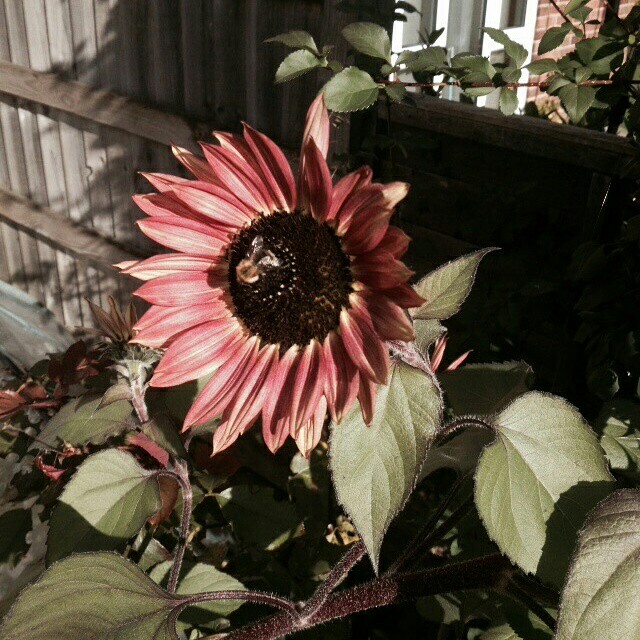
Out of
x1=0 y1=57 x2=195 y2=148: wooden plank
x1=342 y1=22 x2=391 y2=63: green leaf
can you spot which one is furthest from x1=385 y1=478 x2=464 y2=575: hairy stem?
x1=0 y1=57 x2=195 y2=148: wooden plank

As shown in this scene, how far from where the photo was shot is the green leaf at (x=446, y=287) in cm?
59

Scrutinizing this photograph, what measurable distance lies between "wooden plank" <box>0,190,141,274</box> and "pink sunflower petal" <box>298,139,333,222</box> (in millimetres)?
2183

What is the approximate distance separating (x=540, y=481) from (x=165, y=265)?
0.34 m

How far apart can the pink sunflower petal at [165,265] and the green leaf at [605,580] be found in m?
0.36

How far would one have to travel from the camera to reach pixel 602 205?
1469 mm

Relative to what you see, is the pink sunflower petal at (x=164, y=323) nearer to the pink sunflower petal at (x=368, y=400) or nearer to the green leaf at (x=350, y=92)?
the pink sunflower petal at (x=368, y=400)

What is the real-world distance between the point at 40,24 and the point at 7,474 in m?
2.02

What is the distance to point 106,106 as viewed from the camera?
8.42 feet

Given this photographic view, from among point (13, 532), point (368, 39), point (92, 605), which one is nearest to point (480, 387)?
point (92, 605)

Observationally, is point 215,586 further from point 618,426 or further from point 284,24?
point 284,24

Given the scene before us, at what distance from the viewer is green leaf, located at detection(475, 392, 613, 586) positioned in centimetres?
55

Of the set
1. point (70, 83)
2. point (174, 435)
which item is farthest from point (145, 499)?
point (70, 83)

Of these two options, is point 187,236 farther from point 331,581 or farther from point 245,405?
point 331,581

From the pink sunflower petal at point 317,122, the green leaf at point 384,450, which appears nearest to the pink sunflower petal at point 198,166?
the pink sunflower petal at point 317,122
